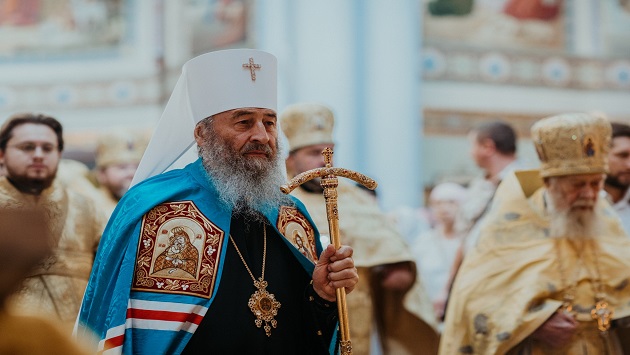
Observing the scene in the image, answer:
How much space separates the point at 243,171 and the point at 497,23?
11.2 meters

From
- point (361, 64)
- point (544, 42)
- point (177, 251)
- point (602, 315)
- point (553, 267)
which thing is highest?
point (544, 42)

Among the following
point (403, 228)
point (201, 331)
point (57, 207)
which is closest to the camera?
point (201, 331)

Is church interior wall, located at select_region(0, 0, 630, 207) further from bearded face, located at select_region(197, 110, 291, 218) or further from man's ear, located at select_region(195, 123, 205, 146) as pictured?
bearded face, located at select_region(197, 110, 291, 218)

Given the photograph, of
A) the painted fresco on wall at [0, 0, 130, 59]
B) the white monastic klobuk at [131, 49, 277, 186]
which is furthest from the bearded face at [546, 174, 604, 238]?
the painted fresco on wall at [0, 0, 130, 59]

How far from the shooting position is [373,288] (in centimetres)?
620

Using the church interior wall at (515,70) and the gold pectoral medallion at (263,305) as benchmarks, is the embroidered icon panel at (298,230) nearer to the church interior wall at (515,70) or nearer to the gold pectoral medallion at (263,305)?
the gold pectoral medallion at (263,305)

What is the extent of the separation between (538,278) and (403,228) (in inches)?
180

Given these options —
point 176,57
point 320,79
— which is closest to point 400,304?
point 320,79

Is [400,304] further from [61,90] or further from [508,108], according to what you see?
[61,90]

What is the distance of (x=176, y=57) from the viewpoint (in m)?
15.6


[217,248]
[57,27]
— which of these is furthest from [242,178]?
[57,27]

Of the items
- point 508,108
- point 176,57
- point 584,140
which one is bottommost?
point 584,140

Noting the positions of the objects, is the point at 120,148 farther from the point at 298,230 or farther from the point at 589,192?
the point at 298,230

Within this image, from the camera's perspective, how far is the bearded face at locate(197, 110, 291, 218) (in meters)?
3.86
